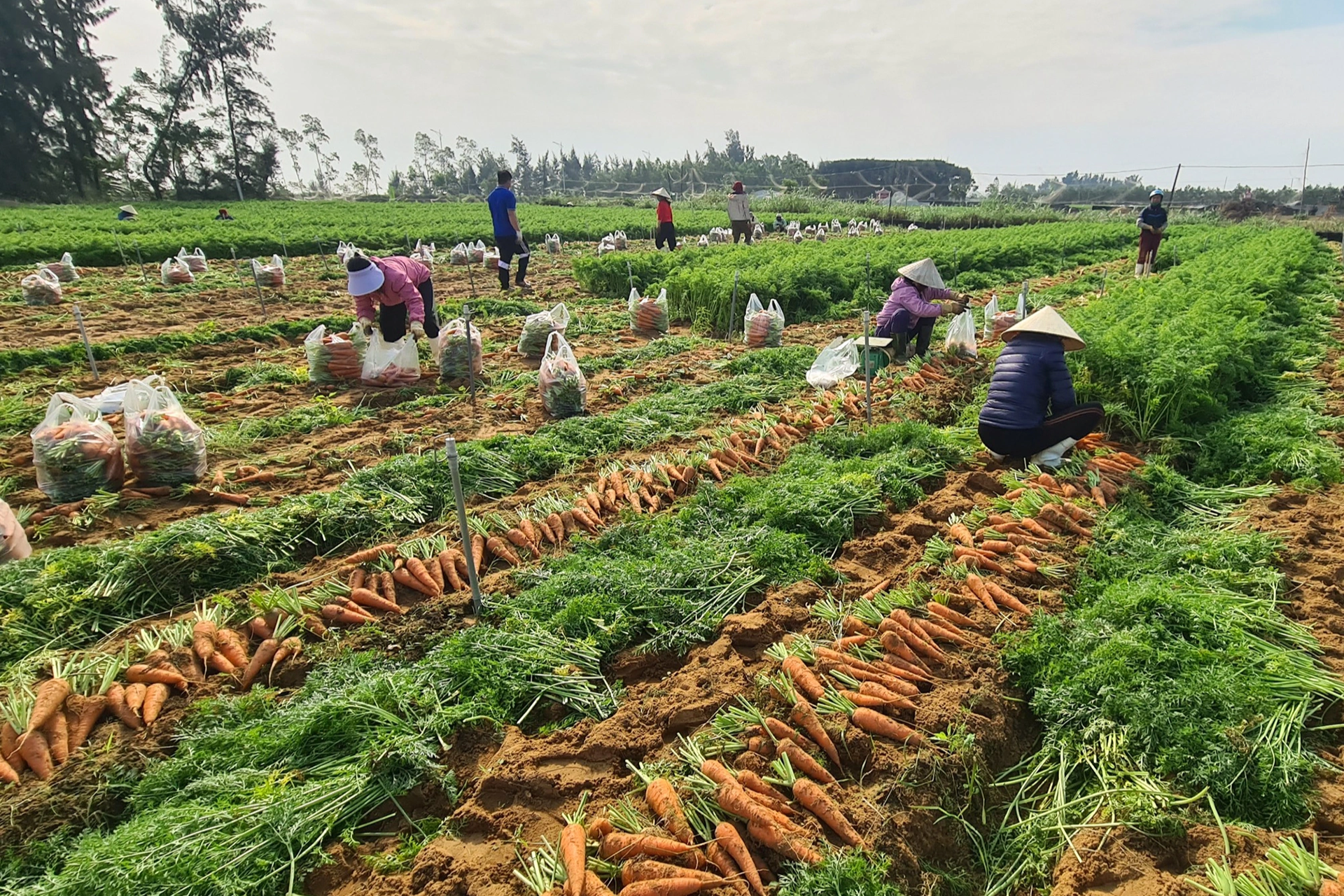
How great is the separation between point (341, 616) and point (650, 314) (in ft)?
27.4

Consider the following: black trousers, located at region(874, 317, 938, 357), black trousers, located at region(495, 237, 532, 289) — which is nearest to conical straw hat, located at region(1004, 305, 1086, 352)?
black trousers, located at region(874, 317, 938, 357)

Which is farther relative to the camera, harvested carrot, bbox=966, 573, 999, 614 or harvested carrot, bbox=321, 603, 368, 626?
harvested carrot, bbox=321, 603, 368, 626

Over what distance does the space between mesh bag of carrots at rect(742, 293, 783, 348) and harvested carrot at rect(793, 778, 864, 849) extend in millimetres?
8162

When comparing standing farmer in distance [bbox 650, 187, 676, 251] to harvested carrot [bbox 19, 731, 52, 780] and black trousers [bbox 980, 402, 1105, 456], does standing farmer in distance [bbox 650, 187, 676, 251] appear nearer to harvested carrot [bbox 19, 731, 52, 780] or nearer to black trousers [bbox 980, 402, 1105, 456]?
black trousers [bbox 980, 402, 1105, 456]

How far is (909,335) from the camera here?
8.79 m

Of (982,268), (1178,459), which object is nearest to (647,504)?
(1178,459)

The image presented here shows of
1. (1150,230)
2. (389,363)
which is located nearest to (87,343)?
(389,363)

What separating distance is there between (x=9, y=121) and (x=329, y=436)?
52256 millimetres

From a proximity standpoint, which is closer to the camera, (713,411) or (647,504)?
(647,504)

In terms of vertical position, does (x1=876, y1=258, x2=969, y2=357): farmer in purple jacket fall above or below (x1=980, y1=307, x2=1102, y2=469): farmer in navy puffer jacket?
above

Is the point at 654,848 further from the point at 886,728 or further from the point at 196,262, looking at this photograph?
the point at 196,262

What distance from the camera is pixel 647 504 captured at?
5.31m

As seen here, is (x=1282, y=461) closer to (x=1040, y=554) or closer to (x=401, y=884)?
(x=1040, y=554)

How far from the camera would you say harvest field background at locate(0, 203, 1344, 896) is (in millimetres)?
2580
